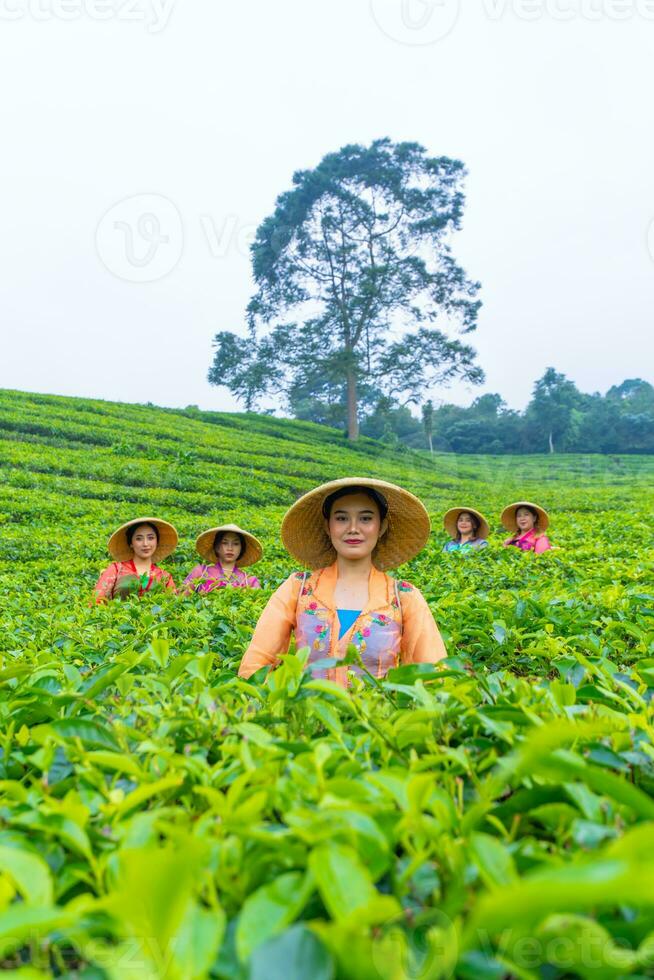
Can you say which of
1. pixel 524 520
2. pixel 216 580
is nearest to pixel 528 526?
pixel 524 520

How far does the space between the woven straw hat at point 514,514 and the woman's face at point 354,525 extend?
13.5 ft

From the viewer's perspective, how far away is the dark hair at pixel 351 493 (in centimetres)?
255

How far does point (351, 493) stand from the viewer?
8.36ft

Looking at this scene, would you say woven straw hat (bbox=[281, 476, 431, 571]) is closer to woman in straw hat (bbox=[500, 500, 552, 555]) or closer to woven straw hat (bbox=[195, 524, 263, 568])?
woven straw hat (bbox=[195, 524, 263, 568])

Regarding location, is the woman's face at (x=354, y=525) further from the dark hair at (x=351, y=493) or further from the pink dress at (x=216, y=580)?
the pink dress at (x=216, y=580)

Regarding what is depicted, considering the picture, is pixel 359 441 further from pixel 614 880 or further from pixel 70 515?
pixel 614 880

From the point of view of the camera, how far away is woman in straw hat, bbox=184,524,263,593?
4.91m

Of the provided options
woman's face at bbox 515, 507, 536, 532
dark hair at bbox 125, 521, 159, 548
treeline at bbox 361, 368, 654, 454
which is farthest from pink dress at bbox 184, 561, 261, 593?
treeline at bbox 361, 368, 654, 454

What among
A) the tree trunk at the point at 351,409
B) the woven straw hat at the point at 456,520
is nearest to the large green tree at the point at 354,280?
the tree trunk at the point at 351,409

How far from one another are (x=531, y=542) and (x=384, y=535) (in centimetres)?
351

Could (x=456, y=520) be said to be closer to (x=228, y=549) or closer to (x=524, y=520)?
(x=524, y=520)

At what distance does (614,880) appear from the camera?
41 centimetres

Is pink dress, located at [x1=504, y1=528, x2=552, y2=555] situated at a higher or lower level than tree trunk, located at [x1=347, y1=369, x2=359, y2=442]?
lower

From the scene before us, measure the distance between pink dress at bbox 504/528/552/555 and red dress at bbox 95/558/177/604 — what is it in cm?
270
